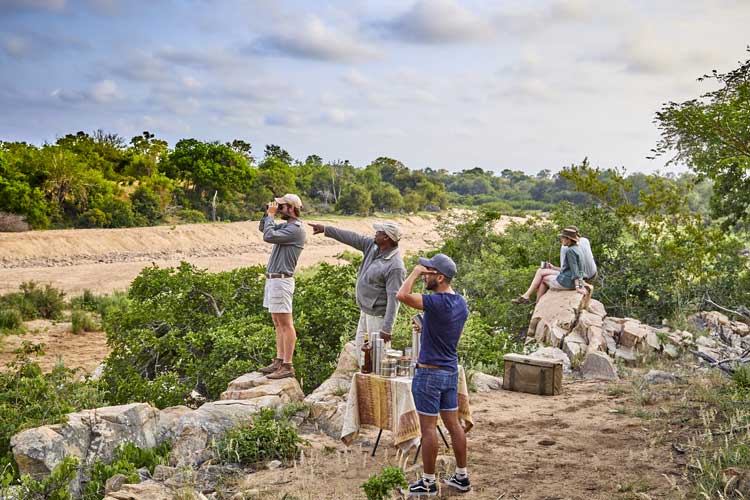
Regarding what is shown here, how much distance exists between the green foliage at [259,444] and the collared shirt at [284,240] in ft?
5.30

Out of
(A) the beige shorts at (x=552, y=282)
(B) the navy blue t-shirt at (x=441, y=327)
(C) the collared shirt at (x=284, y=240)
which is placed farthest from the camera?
(A) the beige shorts at (x=552, y=282)

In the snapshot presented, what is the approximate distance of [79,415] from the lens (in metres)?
6.24

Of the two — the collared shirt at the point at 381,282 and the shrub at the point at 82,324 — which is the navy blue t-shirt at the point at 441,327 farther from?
the shrub at the point at 82,324

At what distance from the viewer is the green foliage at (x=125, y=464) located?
18.4 feet

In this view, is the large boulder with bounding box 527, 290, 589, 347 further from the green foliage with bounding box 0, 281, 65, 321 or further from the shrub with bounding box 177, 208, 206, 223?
the shrub with bounding box 177, 208, 206, 223

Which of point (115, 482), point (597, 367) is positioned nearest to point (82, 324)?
point (597, 367)

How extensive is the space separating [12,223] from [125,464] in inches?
1039

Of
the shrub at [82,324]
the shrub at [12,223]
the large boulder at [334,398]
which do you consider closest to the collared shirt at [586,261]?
the large boulder at [334,398]

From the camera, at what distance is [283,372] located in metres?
7.29

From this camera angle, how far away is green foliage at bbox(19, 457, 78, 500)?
5129mm

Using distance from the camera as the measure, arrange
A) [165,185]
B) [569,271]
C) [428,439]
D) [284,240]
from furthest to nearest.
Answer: [165,185], [569,271], [284,240], [428,439]

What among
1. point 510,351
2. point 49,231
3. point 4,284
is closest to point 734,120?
point 510,351

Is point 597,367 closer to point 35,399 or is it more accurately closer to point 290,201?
point 290,201

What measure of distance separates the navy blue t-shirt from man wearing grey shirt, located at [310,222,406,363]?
1060 millimetres
